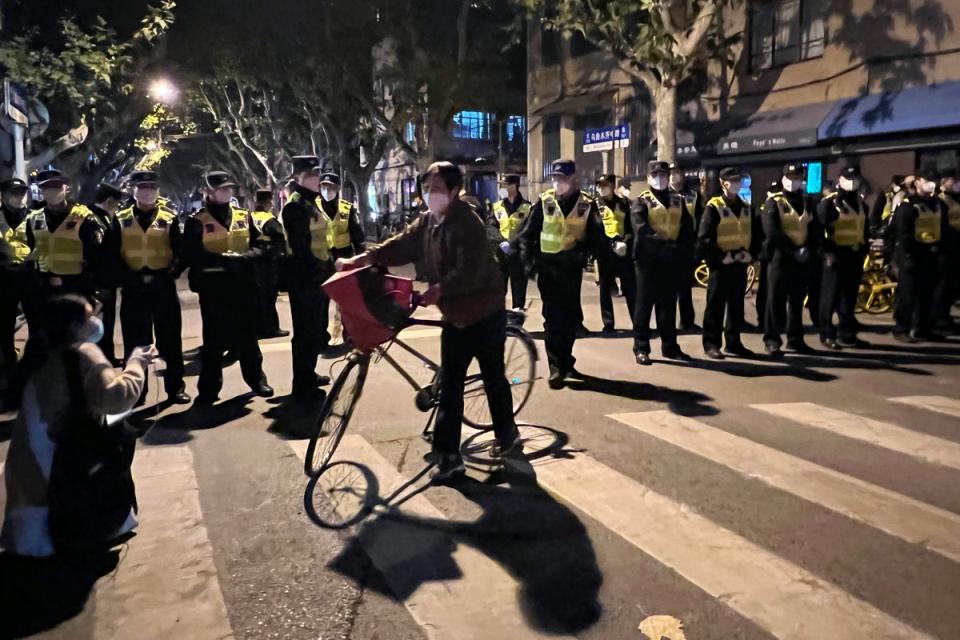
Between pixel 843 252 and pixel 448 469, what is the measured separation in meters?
6.09

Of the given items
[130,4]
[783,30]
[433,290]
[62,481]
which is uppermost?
[130,4]

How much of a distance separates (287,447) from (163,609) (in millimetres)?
2347

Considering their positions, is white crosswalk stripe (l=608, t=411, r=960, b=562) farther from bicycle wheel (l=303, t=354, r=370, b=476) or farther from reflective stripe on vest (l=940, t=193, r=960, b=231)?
reflective stripe on vest (l=940, t=193, r=960, b=231)

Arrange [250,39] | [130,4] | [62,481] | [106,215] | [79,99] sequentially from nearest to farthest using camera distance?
[62,481] < [106,215] < [79,99] < [130,4] < [250,39]

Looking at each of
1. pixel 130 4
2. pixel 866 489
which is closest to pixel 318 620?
pixel 866 489

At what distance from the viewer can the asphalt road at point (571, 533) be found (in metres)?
3.49

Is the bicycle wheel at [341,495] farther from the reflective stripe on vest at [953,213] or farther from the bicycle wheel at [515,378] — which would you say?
the reflective stripe on vest at [953,213]

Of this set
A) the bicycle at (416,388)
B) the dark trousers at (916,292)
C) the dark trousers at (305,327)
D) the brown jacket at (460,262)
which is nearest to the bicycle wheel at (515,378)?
the bicycle at (416,388)

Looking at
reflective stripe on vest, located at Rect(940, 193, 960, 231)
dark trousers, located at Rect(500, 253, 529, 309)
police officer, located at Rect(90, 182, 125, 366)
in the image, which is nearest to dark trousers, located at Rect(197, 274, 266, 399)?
police officer, located at Rect(90, 182, 125, 366)

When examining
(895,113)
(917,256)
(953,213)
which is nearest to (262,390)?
(917,256)

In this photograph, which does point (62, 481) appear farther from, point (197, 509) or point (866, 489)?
point (866, 489)

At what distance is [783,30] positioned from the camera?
2000cm

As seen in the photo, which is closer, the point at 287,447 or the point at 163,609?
the point at 163,609

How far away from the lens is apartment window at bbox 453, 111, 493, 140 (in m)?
44.9
